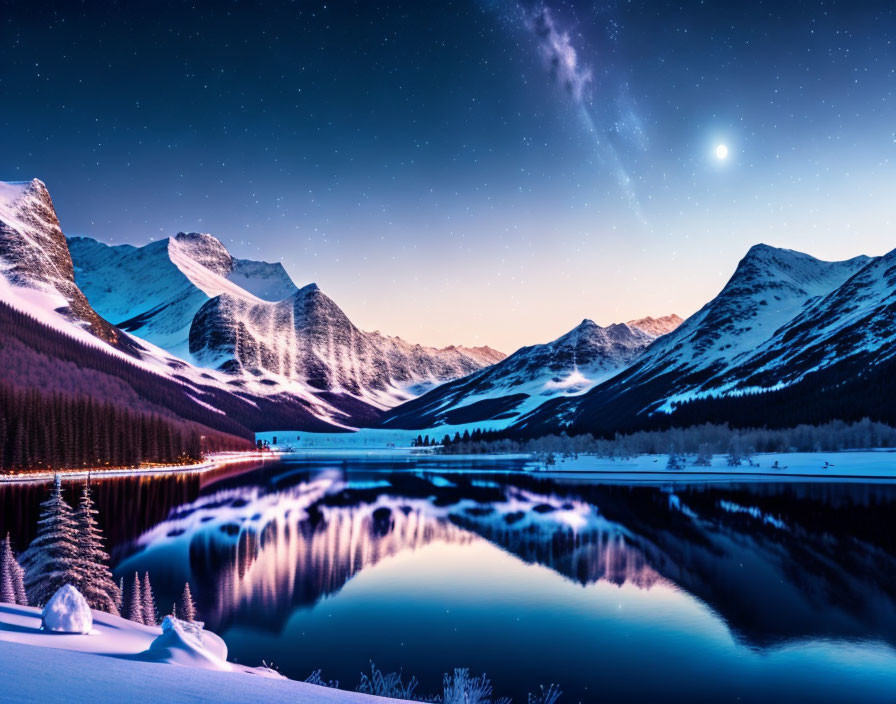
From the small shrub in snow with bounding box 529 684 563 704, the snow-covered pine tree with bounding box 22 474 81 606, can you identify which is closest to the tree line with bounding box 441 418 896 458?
the small shrub in snow with bounding box 529 684 563 704

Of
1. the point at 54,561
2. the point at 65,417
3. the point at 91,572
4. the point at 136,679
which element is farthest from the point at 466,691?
the point at 65,417

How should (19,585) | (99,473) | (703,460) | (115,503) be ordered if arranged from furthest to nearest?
(703,460) < (99,473) < (115,503) < (19,585)

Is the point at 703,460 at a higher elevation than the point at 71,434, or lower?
lower

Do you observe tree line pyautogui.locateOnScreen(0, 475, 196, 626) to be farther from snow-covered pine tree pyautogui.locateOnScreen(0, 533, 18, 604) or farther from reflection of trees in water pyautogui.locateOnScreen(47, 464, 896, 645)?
reflection of trees in water pyautogui.locateOnScreen(47, 464, 896, 645)

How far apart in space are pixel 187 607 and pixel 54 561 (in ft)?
17.0

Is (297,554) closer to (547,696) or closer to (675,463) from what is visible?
(547,696)

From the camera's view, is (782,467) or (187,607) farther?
(782,467)

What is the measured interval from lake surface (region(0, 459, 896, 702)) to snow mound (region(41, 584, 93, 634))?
9802mm

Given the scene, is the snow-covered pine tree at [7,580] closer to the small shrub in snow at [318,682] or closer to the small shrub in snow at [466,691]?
the small shrub in snow at [318,682]

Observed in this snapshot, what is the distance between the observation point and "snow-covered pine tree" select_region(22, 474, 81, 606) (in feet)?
75.6

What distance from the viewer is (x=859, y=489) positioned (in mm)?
89375

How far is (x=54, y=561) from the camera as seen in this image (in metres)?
23.6

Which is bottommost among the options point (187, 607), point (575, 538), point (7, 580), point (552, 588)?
point (575, 538)

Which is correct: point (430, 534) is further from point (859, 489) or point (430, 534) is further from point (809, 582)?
point (859, 489)
